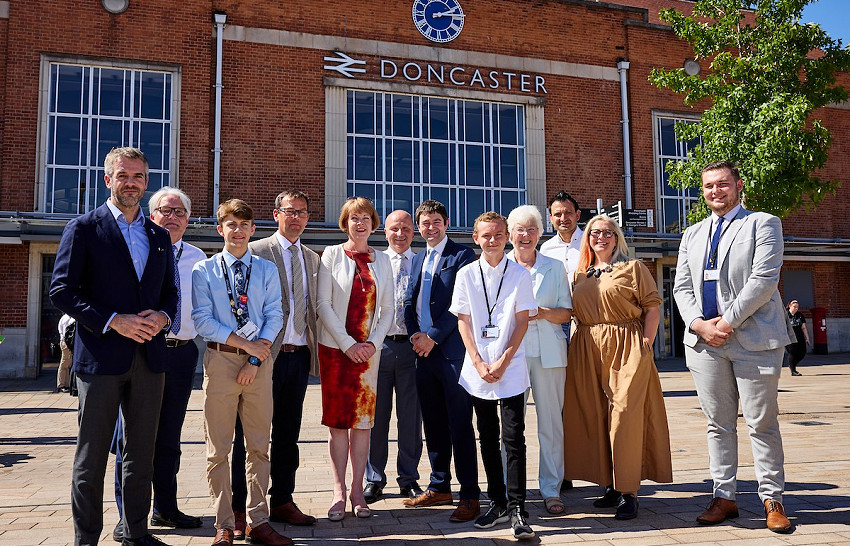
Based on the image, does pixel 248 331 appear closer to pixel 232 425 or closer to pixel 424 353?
pixel 232 425

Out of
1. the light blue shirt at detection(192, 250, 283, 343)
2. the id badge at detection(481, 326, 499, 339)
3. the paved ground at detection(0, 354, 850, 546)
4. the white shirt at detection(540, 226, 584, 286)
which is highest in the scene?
the white shirt at detection(540, 226, 584, 286)

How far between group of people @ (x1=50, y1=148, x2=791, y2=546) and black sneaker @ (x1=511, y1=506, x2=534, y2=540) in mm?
18

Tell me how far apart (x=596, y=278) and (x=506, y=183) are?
13.6 metres

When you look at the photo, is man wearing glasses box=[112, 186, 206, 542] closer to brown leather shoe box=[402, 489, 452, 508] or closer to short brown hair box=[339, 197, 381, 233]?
short brown hair box=[339, 197, 381, 233]

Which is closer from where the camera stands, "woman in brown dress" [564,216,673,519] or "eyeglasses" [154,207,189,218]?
"woman in brown dress" [564,216,673,519]

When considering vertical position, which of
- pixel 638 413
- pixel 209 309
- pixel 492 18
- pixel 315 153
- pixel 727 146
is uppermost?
pixel 492 18

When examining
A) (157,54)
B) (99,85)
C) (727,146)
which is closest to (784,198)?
(727,146)

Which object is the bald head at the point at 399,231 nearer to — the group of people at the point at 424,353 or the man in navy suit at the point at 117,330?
the group of people at the point at 424,353

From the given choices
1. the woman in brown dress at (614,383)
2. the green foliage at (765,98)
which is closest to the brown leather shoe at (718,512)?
the woman in brown dress at (614,383)

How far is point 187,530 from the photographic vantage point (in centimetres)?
408

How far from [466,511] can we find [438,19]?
1539cm

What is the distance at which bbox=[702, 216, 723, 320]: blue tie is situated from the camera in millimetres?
4312

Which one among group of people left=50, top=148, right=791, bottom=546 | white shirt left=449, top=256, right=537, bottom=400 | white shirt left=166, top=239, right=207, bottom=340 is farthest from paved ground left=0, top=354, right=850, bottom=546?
white shirt left=166, top=239, right=207, bottom=340

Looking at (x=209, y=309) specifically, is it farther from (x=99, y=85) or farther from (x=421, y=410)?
(x=99, y=85)
